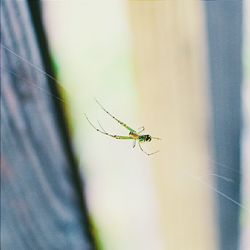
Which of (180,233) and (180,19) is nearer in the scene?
(180,19)

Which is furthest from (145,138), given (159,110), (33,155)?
(33,155)

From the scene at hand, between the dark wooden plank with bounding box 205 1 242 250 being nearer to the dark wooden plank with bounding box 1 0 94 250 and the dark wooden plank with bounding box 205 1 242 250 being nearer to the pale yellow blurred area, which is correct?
the pale yellow blurred area

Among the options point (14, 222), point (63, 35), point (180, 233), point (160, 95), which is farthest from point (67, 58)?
point (180, 233)

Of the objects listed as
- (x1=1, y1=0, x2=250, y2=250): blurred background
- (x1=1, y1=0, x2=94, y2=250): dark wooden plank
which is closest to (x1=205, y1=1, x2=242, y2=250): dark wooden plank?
(x1=1, y1=0, x2=250, y2=250): blurred background

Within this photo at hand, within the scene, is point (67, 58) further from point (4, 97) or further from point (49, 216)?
point (49, 216)

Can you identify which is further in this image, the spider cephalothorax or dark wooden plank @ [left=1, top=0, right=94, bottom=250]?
the spider cephalothorax
